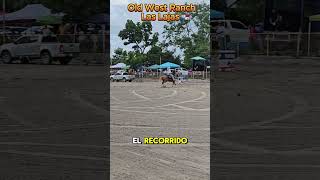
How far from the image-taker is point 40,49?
3846mm

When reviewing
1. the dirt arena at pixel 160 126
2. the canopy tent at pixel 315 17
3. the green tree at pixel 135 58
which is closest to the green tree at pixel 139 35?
the green tree at pixel 135 58

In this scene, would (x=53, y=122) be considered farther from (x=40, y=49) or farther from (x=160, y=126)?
(x=160, y=126)

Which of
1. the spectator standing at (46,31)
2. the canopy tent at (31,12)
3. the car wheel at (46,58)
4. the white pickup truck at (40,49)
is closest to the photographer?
the canopy tent at (31,12)

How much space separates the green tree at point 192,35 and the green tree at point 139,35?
0.12m

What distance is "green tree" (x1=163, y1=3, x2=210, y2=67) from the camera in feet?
9.91

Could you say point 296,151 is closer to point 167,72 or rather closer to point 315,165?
point 315,165

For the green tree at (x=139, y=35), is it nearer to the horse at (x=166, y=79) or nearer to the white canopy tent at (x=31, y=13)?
the horse at (x=166, y=79)

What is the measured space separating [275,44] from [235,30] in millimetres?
412

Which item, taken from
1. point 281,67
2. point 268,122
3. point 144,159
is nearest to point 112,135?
point 144,159

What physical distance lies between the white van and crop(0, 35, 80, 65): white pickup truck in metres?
1.36

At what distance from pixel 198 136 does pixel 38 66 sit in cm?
182

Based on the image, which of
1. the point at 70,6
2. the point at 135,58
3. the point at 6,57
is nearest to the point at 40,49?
the point at 6,57

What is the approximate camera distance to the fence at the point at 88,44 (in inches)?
133

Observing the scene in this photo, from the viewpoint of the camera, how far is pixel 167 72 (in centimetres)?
330
